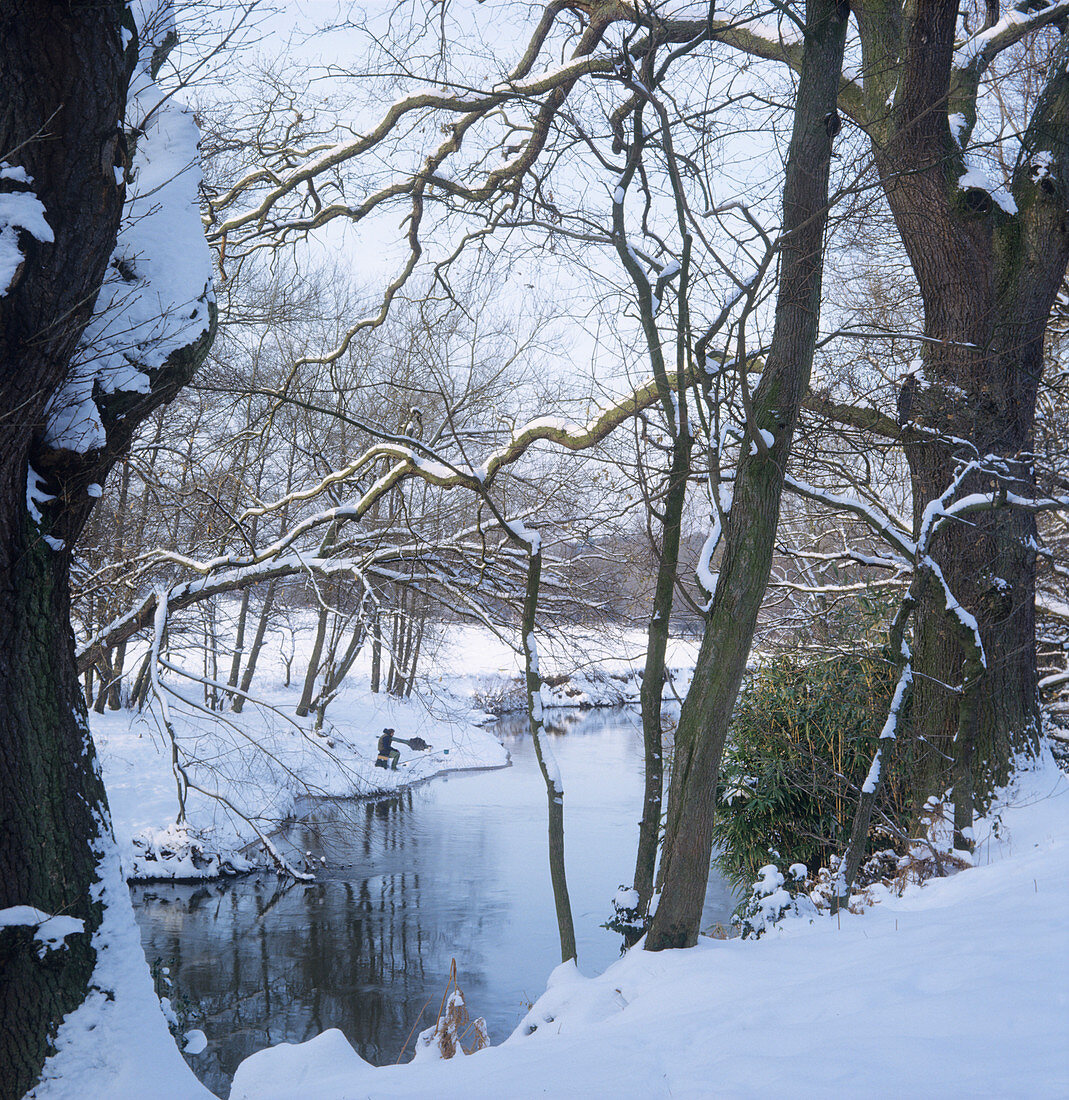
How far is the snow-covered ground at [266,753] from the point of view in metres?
6.84

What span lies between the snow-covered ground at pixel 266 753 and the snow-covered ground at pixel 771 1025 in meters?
2.13

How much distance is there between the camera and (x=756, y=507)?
13.2 ft

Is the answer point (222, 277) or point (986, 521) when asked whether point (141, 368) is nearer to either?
point (222, 277)

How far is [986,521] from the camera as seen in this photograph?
5930 millimetres

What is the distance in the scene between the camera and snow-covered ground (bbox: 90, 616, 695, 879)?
6844 millimetres

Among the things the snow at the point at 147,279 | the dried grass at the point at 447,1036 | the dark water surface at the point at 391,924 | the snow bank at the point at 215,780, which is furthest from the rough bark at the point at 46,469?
the dark water surface at the point at 391,924

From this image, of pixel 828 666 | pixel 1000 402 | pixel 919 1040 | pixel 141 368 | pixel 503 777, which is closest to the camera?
pixel 919 1040

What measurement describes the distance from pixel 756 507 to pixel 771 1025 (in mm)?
2277

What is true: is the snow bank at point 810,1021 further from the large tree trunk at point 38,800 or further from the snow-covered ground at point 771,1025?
the large tree trunk at point 38,800

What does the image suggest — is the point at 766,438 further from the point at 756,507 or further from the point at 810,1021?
the point at 810,1021

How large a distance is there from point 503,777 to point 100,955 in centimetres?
1408

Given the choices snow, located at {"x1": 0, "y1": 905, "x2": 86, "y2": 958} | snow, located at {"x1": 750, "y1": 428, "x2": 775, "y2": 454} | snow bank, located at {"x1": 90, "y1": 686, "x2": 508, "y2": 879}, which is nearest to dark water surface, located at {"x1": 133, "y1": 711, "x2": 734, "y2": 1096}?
snow bank, located at {"x1": 90, "y1": 686, "x2": 508, "y2": 879}

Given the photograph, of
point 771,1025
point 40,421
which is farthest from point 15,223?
point 771,1025

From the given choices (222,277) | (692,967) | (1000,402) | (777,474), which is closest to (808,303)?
(777,474)
